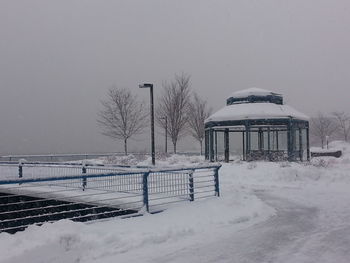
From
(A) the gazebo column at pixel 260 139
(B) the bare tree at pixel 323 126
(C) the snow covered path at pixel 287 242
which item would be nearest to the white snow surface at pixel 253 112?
(A) the gazebo column at pixel 260 139

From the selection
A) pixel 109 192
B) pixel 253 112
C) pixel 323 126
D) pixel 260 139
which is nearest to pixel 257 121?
pixel 253 112

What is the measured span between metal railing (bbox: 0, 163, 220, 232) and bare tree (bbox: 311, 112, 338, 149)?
2809 inches

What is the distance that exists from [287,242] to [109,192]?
18.1 feet

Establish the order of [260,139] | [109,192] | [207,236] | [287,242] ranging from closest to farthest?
[287,242] → [207,236] → [109,192] → [260,139]

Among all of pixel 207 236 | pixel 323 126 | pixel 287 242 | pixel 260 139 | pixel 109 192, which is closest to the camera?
pixel 287 242

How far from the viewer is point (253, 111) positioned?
1089 inches

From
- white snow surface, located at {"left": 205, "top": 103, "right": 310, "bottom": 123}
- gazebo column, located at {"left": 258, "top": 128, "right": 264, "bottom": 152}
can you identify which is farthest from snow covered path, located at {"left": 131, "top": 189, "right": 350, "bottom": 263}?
→ gazebo column, located at {"left": 258, "top": 128, "right": 264, "bottom": 152}

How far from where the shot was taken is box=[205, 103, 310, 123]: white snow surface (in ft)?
89.1

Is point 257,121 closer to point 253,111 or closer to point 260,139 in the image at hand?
point 253,111

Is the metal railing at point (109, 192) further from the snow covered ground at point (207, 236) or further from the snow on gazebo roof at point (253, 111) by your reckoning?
the snow on gazebo roof at point (253, 111)

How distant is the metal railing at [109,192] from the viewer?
946 cm

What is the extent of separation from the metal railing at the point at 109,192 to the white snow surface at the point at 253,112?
12422 millimetres

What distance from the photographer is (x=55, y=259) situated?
6.68 meters

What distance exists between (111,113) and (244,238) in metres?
37.8
